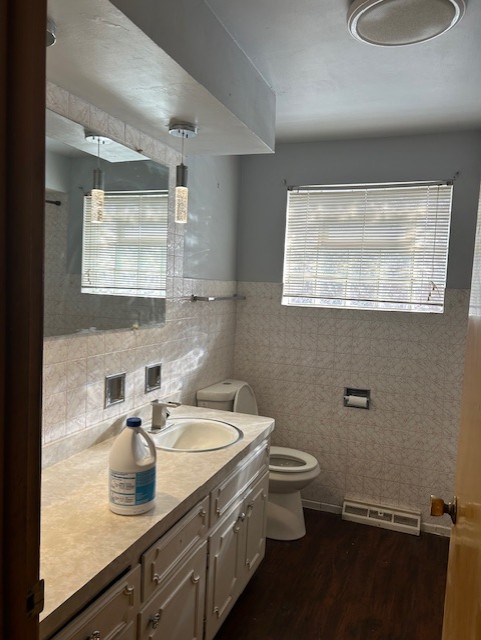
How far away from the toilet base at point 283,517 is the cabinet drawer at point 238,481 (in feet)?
1.86

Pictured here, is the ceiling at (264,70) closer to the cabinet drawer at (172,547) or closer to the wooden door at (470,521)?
the wooden door at (470,521)

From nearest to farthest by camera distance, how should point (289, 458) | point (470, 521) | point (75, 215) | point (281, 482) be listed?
point (470, 521)
point (75, 215)
point (281, 482)
point (289, 458)

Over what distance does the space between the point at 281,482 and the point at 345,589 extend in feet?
2.00

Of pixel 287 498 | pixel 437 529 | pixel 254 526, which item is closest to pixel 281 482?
pixel 287 498

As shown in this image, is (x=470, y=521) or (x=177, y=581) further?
(x=177, y=581)

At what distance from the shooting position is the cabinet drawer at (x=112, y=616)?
3.47 ft

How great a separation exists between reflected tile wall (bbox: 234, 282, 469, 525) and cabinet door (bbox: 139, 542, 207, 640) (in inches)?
64.8

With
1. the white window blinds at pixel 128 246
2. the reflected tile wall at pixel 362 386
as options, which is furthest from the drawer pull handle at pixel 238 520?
the reflected tile wall at pixel 362 386

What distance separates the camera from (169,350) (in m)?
2.48

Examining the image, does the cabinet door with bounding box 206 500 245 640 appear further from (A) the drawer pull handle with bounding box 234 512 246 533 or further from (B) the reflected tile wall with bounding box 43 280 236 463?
(B) the reflected tile wall with bounding box 43 280 236 463

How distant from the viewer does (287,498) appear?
9.29ft

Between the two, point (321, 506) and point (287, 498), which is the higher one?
point (287, 498)

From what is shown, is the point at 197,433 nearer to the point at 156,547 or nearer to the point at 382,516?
the point at 156,547

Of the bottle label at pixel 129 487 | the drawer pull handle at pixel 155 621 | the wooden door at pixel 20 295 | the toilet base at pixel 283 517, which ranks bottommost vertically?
the toilet base at pixel 283 517
